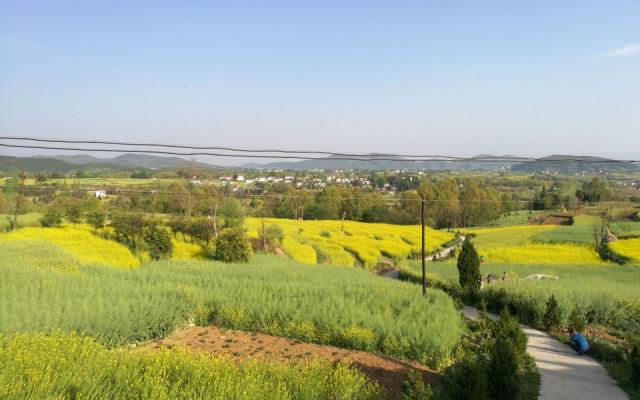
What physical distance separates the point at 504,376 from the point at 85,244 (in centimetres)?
2812

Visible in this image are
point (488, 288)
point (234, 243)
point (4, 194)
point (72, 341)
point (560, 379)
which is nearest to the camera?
point (72, 341)

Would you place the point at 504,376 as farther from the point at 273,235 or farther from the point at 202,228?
the point at 273,235

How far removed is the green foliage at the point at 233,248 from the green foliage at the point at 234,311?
11674 millimetres

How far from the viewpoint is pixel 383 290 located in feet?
56.0

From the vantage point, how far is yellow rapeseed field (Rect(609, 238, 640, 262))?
34750 mm

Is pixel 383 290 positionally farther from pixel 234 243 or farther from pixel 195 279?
pixel 234 243

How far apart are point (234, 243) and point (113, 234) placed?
35.0 feet

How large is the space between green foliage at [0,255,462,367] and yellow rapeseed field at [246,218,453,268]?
65.4ft

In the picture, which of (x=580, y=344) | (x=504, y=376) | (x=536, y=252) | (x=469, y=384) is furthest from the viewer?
(x=536, y=252)

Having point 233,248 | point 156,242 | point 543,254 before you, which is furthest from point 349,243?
point 156,242

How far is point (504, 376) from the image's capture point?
7.47 metres

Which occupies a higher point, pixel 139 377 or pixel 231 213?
pixel 139 377

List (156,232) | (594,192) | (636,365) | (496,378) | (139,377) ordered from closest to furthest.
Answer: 1. (139,377)
2. (496,378)
3. (636,365)
4. (156,232)
5. (594,192)

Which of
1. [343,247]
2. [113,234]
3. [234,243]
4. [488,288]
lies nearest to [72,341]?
[488,288]
